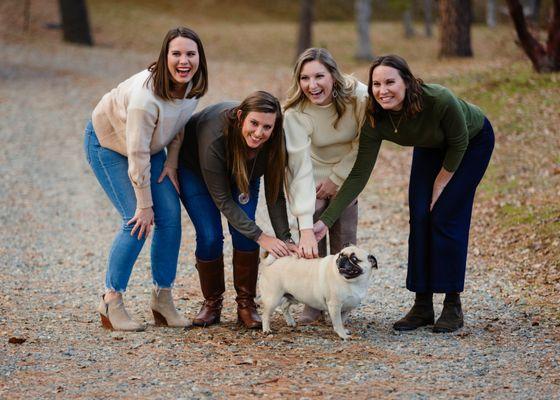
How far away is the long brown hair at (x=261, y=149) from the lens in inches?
215

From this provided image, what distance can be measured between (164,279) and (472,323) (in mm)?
2234

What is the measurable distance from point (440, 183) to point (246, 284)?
1.51 metres

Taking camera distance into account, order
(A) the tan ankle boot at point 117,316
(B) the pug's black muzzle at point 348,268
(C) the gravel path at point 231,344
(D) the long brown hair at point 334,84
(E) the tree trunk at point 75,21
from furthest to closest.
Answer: (E) the tree trunk at point 75,21
(A) the tan ankle boot at point 117,316
(D) the long brown hair at point 334,84
(B) the pug's black muzzle at point 348,268
(C) the gravel path at point 231,344

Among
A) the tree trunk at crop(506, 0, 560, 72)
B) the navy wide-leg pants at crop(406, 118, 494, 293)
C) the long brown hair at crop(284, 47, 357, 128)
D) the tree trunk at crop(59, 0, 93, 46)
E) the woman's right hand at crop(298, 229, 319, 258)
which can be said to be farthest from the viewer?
the tree trunk at crop(59, 0, 93, 46)

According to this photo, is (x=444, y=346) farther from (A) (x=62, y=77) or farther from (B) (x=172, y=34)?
(A) (x=62, y=77)

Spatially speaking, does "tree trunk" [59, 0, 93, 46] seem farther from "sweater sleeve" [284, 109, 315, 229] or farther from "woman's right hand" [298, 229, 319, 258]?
"woman's right hand" [298, 229, 319, 258]

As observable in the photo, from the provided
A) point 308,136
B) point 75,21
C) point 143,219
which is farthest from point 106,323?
point 75,21

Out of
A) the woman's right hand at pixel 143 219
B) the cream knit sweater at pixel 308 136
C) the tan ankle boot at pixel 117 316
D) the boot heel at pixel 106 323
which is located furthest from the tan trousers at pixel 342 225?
the boot heel at pixel 106 323

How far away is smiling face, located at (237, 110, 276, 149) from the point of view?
543 cm

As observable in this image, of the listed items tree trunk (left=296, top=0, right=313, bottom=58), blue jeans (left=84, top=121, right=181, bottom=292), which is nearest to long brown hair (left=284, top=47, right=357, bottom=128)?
blue jeans (left=84, top=121, right=181, bottom=292)

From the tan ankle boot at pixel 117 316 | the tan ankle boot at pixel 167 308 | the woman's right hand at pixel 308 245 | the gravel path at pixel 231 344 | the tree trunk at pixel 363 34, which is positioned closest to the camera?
the gravel path at pixel 231 344

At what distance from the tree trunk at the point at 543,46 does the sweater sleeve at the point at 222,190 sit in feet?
35.5

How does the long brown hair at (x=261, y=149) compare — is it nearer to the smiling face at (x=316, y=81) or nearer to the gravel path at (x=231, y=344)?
the smiling face at (x=316, y=81)

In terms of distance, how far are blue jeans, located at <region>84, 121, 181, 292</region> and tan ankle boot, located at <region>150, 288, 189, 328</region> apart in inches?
8.9
